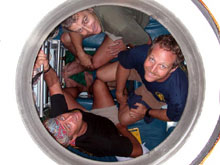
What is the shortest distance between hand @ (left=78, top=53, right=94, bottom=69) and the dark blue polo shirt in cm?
26

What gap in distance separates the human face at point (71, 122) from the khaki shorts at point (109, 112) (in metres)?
0.25

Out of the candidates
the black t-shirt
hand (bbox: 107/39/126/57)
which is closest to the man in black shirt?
the black t-shirt

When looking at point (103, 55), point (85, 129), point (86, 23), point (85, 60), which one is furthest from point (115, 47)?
point (85, 129)

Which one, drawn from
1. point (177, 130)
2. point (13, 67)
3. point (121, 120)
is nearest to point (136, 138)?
point (121, 120)

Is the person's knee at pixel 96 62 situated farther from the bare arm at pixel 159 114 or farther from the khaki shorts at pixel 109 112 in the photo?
the bare arm at pixel 159 114

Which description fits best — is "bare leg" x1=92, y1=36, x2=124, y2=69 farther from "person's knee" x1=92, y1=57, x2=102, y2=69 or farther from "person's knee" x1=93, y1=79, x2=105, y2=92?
"person's knee" x1=93, y1=79, x2=105, y2=92

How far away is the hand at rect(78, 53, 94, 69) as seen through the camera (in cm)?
137

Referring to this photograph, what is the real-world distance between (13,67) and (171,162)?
0.60 meters

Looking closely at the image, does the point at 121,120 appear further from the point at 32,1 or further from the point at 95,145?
the point at 32,1

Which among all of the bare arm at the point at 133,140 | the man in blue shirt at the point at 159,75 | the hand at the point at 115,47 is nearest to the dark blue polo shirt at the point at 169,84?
the man in blue shirt at the point at 159,75

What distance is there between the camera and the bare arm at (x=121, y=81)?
1.27 m

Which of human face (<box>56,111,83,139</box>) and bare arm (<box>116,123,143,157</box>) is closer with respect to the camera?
human face (<box>56,111,83,139</box>)

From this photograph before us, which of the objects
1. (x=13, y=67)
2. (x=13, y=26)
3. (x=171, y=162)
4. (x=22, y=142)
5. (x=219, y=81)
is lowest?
(x=171, y=162)

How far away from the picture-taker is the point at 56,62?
1368mm
